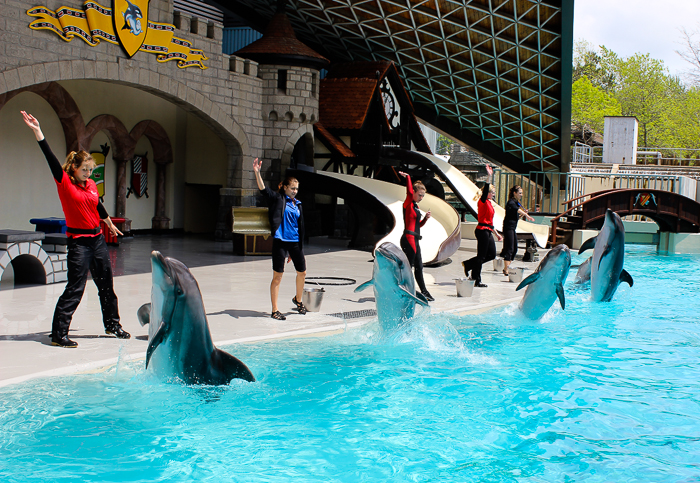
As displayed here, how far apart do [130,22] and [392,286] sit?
10.5m

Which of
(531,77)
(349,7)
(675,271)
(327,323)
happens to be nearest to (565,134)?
(531,77)

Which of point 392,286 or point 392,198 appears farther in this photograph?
point 392,198

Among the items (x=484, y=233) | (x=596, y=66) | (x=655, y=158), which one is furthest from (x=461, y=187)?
(x=596, y=66)

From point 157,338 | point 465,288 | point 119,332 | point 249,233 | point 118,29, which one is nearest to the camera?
point 157,338

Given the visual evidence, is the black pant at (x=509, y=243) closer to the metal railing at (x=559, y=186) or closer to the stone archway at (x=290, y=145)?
the stone archway at (x=290, y=145)

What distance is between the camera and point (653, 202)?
18.5m

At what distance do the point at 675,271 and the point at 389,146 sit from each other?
11.1 meters

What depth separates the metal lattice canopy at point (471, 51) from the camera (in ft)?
69.9

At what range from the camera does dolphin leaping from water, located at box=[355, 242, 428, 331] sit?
6.37 meters

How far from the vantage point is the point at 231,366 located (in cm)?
454

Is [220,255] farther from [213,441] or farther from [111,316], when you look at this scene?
[213,441]

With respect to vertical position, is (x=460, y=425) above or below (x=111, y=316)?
below

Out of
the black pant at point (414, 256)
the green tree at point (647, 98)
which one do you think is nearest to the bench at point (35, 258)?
the black pant at point (414, 256)

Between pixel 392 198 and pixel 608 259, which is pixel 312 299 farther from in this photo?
pixel 392 198
